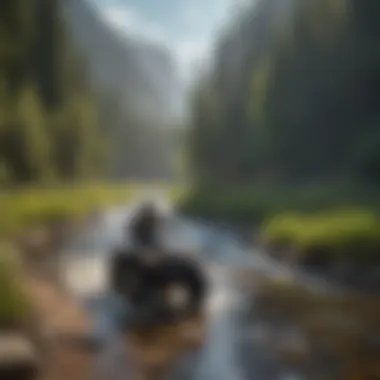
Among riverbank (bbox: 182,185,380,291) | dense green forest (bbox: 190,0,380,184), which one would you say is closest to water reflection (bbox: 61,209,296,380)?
riverbank (bbox: 182,185,380,291)

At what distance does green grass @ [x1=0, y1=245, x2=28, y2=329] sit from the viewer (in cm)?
274

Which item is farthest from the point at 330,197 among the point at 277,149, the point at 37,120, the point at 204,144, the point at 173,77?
the point at 37,120

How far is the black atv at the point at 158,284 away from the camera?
10.4 ft

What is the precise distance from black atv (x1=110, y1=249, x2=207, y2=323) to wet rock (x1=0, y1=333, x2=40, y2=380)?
0.87 m

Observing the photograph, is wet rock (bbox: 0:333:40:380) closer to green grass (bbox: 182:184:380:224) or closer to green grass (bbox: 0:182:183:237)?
green grass (bbox: 0:182:183:237)

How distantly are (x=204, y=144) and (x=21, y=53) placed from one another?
121 centimetres

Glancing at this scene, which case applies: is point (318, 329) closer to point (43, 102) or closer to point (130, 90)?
point (130, 90)

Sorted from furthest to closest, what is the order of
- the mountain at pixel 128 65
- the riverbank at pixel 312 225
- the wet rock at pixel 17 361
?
the riverbank at pixel 312 225, the mountain at pixel 128 65, the wet rock at pixel 17 361

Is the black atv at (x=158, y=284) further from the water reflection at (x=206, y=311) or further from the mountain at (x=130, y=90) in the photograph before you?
the mountain at (x=130, y=90)

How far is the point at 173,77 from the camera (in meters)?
3.17

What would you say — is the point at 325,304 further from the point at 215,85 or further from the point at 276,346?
the point at 215,85

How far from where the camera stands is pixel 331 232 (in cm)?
443

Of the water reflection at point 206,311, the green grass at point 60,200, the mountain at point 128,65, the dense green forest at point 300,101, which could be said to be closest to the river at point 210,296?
the water reflection at point 206,311

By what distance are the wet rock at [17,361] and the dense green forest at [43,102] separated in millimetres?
1058
